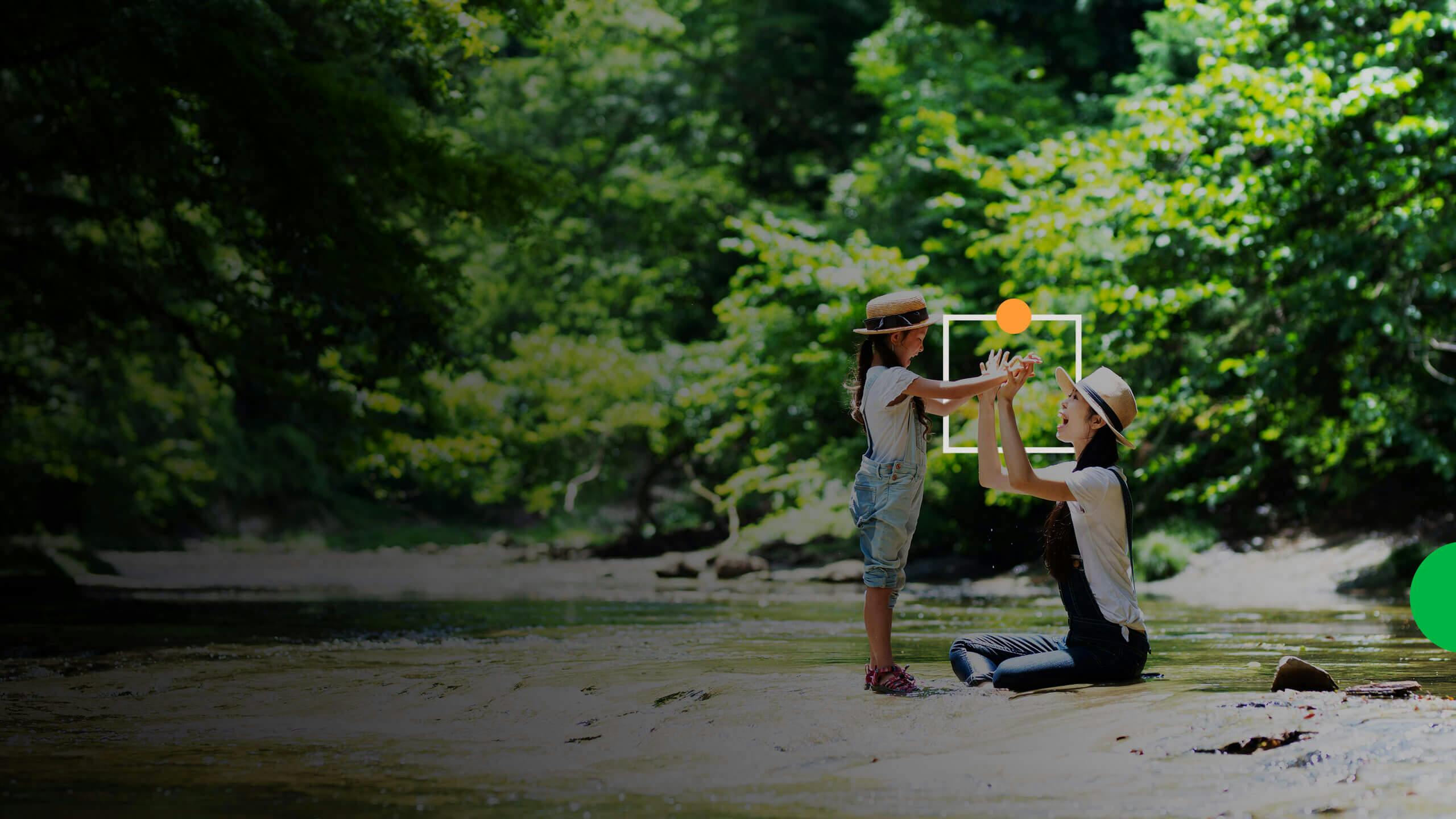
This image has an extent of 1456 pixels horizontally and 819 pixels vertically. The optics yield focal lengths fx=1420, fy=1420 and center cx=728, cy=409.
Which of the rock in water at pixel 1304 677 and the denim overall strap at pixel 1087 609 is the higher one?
the denim overall strap at pixel 1087 609

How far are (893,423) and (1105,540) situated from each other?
94cm

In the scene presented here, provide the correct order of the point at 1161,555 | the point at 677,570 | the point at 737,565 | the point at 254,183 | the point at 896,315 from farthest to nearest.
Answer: the point at 677,570 → the point at 737,565 → the point at 1161,555 → the point at 254,183 → the point at 896,315

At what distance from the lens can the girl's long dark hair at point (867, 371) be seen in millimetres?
5711

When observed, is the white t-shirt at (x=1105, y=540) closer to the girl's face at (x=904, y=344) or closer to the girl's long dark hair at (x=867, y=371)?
the girl's long dark hair at (x=867, y=371)

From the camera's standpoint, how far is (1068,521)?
18.6 ft

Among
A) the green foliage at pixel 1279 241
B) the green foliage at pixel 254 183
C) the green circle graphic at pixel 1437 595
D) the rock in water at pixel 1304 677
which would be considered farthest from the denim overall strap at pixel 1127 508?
the green foliage at pixel 1279 241

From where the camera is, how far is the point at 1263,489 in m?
18.8

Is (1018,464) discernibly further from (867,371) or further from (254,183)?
(254,183)

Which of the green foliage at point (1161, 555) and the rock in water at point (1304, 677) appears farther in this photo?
the green foliage at point (1161, 555)

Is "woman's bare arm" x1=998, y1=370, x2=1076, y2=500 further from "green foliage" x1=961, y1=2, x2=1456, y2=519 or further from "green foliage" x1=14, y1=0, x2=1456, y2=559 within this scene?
"green foliage" x1=961, y1=2, x2=1456, y2=519

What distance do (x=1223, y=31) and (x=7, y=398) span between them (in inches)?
574

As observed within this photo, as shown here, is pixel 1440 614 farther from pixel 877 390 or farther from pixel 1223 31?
pixel 1223 31

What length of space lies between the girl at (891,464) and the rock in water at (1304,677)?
4.59ft

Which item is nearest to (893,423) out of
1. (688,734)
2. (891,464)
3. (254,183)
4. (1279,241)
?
(891,464)
